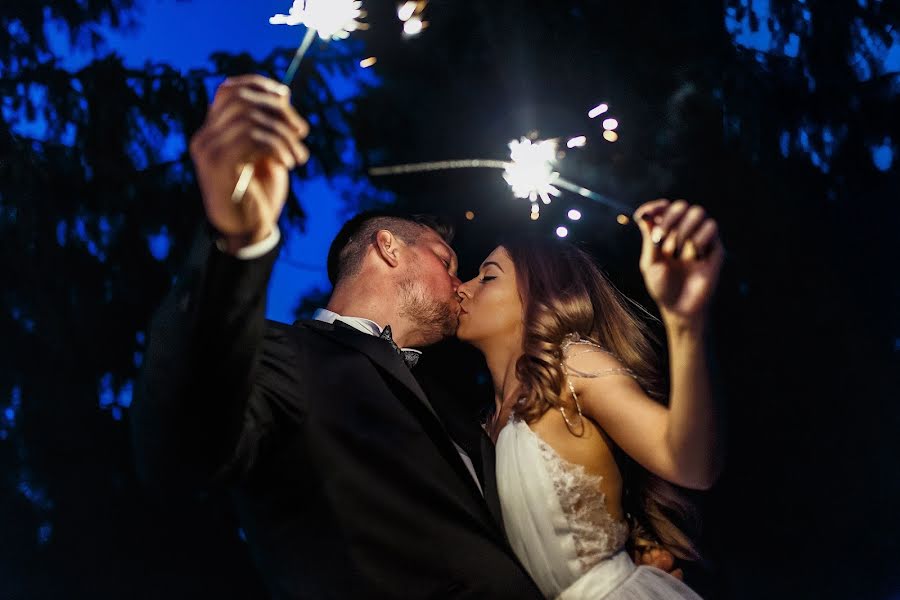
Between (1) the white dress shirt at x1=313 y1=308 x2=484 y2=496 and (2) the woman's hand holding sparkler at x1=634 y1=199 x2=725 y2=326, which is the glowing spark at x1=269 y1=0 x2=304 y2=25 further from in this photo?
(2) the woman's hand holding sparkler at x1=634 y1=199 x2=725 y2=326

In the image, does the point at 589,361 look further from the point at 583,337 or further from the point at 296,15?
the point at 296,15

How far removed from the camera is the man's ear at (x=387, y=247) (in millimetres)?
3572

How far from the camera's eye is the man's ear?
3572 mm

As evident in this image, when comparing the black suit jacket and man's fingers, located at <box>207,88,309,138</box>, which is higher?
man's fingers, located at <box>207,88,309,138</box>

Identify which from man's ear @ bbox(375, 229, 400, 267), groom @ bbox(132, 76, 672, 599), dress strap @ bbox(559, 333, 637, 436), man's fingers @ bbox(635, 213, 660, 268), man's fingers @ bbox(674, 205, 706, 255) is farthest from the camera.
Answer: man's ear @ bbox(375, 229, 400, 267)

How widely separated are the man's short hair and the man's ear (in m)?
0.07

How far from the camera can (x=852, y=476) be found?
530cm

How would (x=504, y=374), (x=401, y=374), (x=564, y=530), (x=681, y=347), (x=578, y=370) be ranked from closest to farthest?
(x=681, y=347)
(x=401, y=374)
(x=564, y=530)
(x=578, y=370)
(x=504, y=374)

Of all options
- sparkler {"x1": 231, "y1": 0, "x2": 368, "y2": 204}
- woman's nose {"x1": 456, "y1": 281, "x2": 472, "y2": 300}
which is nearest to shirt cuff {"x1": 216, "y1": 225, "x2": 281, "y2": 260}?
sparkler {"x1": 231, "y1": 0, "x2": 368, "y2": 204}

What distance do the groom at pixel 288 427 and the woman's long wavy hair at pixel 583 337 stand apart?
474mm

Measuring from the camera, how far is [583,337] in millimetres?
3404

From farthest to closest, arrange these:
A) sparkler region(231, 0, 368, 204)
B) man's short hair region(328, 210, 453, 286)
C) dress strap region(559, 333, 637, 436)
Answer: man's short hair region(328, 210, 453, 286) → dress strap region(559, 333, 637, 436) → sparkler region(231, 0, 368, 204)

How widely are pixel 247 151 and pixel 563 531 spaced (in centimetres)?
222

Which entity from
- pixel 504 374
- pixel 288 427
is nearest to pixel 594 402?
pixel 504 374
